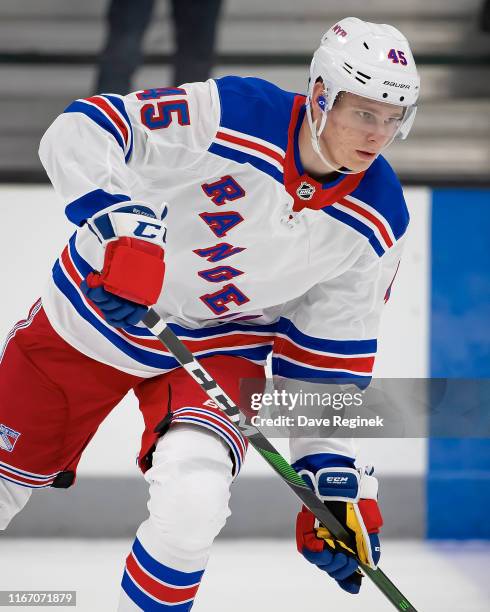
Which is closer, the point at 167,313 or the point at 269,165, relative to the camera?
the point at 269,165

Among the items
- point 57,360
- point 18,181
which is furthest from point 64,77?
point 57,360

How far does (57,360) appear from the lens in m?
2.05

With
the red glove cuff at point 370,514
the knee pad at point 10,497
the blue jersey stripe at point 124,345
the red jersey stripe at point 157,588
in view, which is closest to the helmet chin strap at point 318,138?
the blue jersey stripe at point 124,345

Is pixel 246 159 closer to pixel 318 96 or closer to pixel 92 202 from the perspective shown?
pixel 318 96

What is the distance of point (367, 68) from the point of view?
70.5 inches

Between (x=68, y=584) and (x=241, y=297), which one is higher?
(x=241, y=297)

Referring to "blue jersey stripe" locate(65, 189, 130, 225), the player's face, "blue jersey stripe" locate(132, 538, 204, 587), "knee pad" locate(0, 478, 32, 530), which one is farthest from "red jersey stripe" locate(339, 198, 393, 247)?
"knee pad" locate(0, 478, 32, 530)

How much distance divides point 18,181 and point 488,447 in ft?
5.55

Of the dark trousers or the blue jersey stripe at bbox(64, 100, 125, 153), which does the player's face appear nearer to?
the blue jersey stripe at bbox(64, 100, 125, 153)

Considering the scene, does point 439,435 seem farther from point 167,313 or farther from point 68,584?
point 167,313

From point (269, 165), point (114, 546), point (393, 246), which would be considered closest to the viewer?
point (269, 165)

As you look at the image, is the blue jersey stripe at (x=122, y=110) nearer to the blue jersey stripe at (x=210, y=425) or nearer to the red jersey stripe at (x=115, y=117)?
the red jersey stripe at (x=115, y=117)

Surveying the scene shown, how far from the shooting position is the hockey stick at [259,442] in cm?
177

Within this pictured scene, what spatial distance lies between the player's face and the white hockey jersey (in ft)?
0.30
